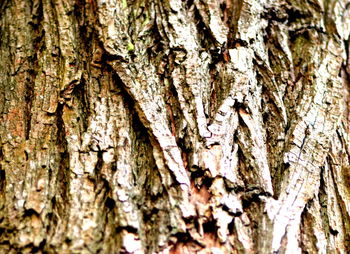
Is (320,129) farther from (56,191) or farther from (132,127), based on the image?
(56,191)

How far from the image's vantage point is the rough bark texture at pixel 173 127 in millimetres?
1480

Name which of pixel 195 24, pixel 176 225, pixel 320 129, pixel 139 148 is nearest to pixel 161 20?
pixel 195 24

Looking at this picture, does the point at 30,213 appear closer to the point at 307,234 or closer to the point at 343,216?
the point at 307,234

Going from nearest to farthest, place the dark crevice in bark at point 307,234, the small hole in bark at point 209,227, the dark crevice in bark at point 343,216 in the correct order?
the small hole in bark at point 209,227 < the dark crevice in bark at point 307,234 < the dark crevice in bark at point 343,216

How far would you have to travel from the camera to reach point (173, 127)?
1.73 m

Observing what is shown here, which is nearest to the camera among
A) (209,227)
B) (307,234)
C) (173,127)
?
(209,227)

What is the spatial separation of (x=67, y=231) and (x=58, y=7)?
3.81 feet

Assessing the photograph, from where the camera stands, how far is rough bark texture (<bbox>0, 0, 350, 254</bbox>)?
58.3 inches

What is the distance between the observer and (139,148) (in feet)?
5.49

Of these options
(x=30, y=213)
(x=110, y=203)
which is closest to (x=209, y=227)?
(x=110, y=203)

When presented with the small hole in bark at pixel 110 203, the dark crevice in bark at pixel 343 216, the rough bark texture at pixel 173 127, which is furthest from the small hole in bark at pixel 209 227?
the dark crevice in bark at pixel 343 216

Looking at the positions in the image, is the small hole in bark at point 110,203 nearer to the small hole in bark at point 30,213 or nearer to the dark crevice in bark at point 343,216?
the small hole in bark at point 30,213

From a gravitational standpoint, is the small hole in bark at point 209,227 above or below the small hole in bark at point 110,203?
below

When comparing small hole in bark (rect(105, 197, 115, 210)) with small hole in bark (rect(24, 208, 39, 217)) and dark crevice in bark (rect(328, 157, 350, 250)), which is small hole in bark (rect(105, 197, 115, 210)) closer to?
small hole in bark (rect(24, 208, 39, 217))
